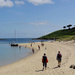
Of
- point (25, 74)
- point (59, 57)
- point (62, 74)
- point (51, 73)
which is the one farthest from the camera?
point (59, 57)

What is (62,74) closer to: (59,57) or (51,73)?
(51,73)

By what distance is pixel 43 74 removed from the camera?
1375cm

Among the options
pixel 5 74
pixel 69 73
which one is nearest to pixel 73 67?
pixel 69 73

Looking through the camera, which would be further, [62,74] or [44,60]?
[44,60]

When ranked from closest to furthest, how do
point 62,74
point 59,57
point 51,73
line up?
point 62,74 → point 51,73 → point 59,57

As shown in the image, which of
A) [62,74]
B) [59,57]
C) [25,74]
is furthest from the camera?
[59,57]

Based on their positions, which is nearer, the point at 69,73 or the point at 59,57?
the point at 69,73

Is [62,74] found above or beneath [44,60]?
beneath

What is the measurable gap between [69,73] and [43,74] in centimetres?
270

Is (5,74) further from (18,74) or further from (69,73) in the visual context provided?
(69,73)

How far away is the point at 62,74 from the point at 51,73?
1.31m

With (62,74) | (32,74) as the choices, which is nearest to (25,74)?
(32,74)

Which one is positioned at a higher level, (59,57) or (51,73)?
(59,57)

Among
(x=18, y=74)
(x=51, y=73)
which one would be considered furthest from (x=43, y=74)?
(x=18, y=74)
